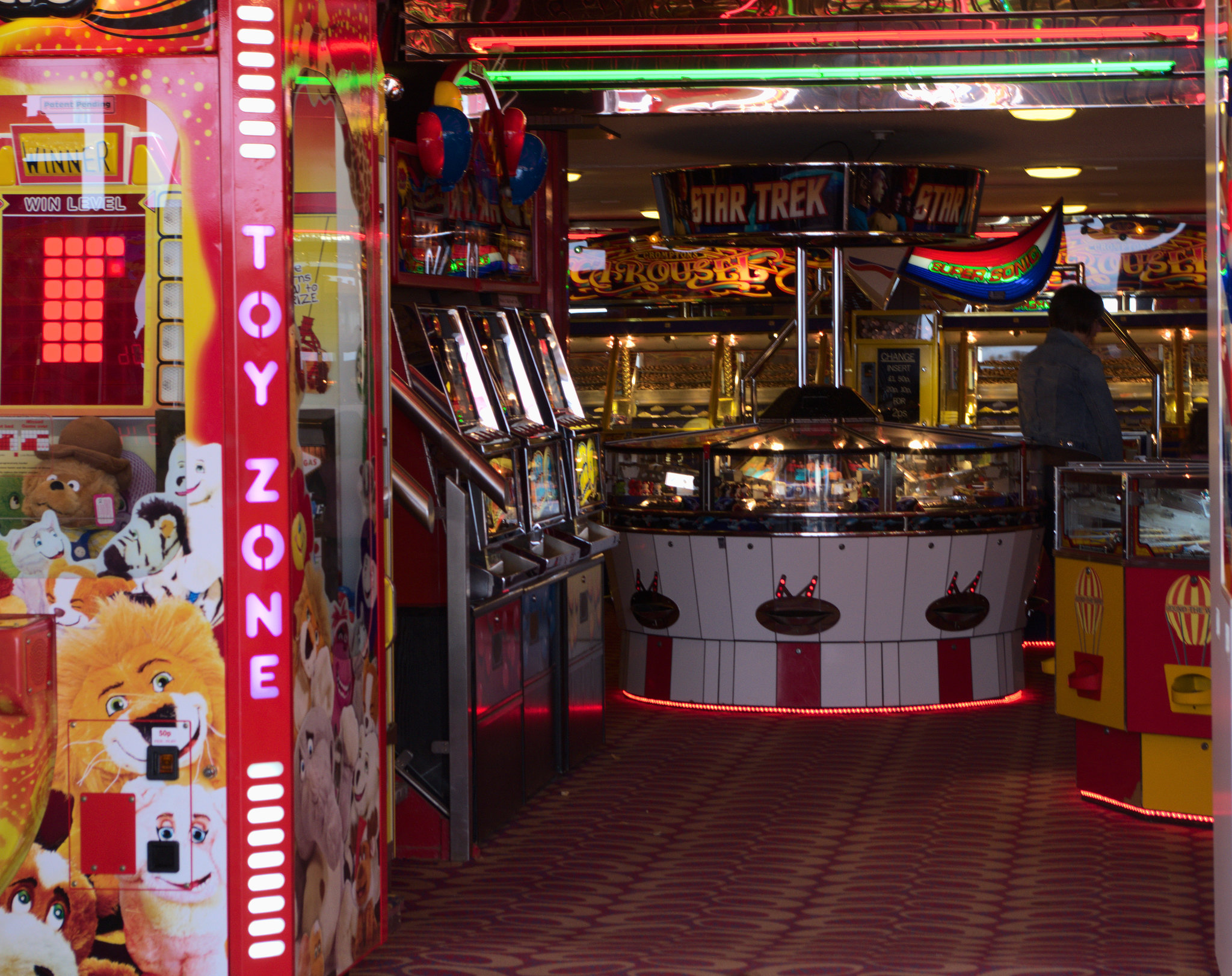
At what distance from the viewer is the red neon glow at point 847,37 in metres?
5.49

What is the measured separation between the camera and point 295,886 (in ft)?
9.20

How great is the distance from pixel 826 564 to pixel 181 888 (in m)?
3.68

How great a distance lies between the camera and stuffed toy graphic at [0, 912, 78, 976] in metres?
2.77

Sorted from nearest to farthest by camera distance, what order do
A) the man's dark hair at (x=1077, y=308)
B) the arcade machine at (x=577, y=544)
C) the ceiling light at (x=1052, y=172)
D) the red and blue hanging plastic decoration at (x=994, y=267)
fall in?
the arcade machine at (x=577, y=544) → the man's dark hair at (x=1077, y=308) → the red and blue hanging plastic decoration at (x=994, y=267) → the ceiling light at (x=1052, y=172)

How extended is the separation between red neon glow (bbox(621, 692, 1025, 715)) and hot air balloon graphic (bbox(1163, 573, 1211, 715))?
1897 mm

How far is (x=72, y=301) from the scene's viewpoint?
9.03ft

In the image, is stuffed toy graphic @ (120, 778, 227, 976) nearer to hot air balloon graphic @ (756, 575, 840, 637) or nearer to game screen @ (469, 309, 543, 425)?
game screen @ (469, 309, 543, 425)

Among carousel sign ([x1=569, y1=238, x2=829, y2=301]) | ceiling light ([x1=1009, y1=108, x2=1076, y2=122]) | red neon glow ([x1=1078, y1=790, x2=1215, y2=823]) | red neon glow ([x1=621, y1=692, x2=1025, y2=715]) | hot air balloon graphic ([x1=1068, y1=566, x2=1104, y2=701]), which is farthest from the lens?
carousel sign ([x1=569, y1=238, x2=829, y2=301])

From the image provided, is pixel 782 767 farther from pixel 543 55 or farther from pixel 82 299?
pixel 82 299

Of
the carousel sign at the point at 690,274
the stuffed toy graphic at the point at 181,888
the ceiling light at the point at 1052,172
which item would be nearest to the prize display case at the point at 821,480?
the ceiling light at the point at 1052,172

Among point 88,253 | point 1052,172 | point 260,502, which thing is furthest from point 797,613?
point 1052,172

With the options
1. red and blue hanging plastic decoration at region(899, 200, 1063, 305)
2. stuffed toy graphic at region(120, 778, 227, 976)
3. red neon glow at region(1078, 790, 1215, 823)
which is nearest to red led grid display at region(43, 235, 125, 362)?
stuffed toy graphic at region(120, 778, 227, 976)

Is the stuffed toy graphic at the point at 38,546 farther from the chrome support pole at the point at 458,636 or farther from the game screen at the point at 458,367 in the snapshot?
the game screen at the point at 458,367

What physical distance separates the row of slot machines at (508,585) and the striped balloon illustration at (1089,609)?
1619mm
